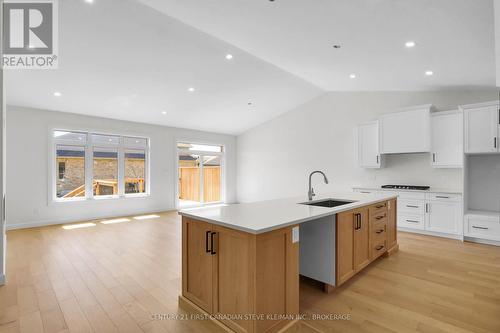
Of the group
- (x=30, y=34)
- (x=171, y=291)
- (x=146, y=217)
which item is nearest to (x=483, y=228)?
→ (x=171, y=291)

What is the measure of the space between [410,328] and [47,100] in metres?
6.66

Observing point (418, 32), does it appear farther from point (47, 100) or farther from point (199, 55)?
point (47, 100)

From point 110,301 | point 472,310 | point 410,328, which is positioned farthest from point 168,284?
point 472,310

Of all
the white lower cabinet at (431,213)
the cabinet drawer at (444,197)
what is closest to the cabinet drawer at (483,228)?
the white lower cabinet at (431,213)

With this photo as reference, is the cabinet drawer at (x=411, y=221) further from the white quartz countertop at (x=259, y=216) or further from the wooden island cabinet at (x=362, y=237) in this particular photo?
the white quartz countertop at (x=259, y=216)

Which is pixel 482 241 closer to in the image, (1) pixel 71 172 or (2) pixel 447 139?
(2) pixel 447 139

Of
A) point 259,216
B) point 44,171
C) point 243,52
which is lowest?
point 259,216

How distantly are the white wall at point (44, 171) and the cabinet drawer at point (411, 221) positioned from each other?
5.91 m

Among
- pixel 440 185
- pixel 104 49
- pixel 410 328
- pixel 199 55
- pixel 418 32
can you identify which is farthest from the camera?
pixel 440 185

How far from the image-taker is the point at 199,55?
4.23 meters

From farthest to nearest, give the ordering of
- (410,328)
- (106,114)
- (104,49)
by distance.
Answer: (106,114)
(104,49)
(410,328)

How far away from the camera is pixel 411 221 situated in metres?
4.74

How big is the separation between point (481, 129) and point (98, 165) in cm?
780

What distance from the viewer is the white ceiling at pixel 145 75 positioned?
330 centimetres
